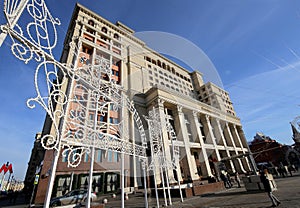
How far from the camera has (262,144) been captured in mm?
50281

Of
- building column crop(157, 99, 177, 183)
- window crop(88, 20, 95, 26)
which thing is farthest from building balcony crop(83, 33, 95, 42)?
building column crop(157, 99, 177, 183)

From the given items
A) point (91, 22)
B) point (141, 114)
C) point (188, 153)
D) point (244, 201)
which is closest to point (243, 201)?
point (244, 201)

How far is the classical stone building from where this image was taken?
16.6m

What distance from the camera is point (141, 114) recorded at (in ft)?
78.0

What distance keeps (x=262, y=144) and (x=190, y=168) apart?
4625 centimetres

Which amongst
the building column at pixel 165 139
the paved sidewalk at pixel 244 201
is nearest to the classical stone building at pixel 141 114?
the building column at pixel 165 139

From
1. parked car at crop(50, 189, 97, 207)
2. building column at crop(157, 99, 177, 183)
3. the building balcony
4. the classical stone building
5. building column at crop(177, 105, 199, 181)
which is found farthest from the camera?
the building balcony

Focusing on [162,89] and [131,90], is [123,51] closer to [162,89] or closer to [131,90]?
[131,90]

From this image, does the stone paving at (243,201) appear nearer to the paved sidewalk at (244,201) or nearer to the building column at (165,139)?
the paved sidewalk at (244,201)

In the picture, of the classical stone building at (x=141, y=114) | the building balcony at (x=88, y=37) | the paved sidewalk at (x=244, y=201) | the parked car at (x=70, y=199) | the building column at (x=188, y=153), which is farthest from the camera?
the building balcony at (x=88, y=37)

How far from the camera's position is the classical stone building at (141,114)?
16.6 meters

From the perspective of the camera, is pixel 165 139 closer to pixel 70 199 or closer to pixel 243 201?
pixel 70 199

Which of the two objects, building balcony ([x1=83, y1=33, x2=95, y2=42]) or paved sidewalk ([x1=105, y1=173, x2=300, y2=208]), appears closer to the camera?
paved sidewalk ([x1=105, y1=173, x2=300, y2=208])

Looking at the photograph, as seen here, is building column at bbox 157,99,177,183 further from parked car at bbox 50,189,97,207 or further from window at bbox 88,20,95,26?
window at bbox 88,20,95,26
